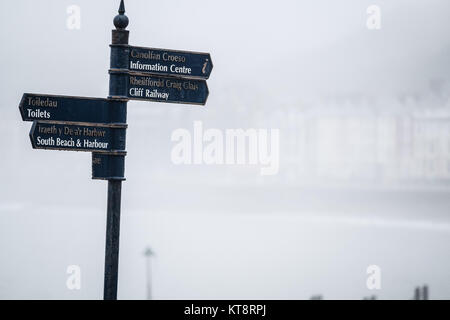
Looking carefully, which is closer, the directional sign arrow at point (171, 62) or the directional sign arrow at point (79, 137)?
the directional sign arrow at point (79, 137)

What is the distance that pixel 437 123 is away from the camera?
5492 inches

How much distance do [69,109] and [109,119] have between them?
0.42 m

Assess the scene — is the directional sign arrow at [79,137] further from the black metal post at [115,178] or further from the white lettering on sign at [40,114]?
the black metal post at [115,178]

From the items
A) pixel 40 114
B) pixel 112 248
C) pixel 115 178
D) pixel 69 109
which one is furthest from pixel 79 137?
pixel 112 248

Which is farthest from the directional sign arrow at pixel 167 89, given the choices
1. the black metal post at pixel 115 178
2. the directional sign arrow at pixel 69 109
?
the directional sign arrow at pixel 69 109

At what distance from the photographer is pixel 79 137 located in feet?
29.2

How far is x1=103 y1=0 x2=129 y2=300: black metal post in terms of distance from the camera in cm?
872

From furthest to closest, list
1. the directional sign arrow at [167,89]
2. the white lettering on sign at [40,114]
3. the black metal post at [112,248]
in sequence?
the directional sign arrow at [167,89] < the white lettering on sign at [40,114] < the black metal post at [112,248]

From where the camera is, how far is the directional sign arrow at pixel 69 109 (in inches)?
346

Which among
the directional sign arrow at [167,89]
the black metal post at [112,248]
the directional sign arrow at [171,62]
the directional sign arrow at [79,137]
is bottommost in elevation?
the black metal post at [112,248]

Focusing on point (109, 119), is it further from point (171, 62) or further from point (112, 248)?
point (112, 248)
